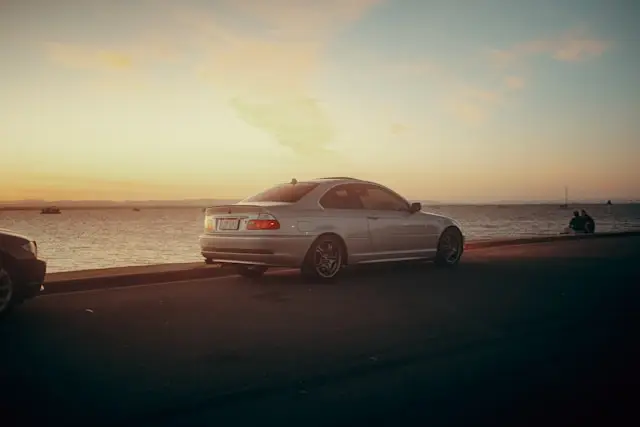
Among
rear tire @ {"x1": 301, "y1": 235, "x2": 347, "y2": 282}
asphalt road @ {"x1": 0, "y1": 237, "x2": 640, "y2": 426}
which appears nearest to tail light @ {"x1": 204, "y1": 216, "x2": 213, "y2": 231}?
asphalt road @ {"x1": 0, "y1": 237, "x2": 640, "y2": 426}

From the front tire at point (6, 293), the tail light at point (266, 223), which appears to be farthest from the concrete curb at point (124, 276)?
the front tire at point (6, 293)

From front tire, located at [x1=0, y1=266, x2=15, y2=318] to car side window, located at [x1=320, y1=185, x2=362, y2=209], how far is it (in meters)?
5.18

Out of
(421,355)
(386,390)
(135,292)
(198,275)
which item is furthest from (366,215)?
(386,390)

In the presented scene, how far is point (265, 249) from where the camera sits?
10125 millimetres

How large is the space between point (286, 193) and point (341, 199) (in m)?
1.01

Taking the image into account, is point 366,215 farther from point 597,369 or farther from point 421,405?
point 421,405

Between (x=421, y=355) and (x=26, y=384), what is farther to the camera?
(x=421, y=355)

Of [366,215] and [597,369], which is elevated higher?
[366,215]

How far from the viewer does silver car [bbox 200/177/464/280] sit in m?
10.2

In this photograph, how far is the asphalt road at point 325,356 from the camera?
4008 millimetres

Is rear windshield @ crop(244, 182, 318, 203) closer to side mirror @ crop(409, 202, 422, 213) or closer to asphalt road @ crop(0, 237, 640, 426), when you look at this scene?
asphalt road @ crop(0, 237, 640, 426)

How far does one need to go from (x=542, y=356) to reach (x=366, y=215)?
6277mm

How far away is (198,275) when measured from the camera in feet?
37.9

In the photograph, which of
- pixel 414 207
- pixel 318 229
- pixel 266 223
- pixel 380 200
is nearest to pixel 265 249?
pixel 266 223
